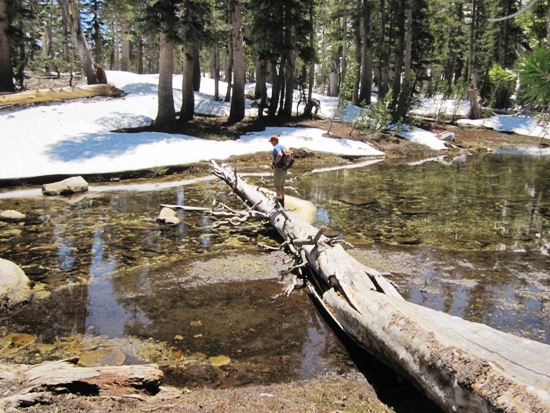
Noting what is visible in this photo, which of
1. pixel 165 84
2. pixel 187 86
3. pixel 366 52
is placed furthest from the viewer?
pixel 366 52

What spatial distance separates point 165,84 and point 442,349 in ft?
64.1

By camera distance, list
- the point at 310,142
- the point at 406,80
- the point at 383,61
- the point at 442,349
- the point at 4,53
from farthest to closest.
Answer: the point at 383,61 → the point at 406,80 → the point at 310,142 → the point at 4,53 → the point at 442,349

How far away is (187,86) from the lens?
2252 centimetres

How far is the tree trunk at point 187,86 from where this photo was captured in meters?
21.6

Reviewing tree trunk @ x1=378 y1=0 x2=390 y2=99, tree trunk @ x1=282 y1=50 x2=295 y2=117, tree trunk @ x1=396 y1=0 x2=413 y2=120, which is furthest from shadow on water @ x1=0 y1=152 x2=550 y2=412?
tree trunk @ x1=378 y1=0 x2=390 y2=99

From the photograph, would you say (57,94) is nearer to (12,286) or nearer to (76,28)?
(76,28)

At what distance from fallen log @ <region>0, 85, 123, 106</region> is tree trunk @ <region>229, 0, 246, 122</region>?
7375mm

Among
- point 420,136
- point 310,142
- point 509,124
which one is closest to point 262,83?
point 310,142

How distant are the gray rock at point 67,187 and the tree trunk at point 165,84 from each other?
818 centimetres

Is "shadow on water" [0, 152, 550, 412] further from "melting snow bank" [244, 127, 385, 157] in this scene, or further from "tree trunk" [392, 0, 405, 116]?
"tree trunk" [392, 0, 405, 116]

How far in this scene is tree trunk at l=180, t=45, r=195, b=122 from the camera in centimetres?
2161

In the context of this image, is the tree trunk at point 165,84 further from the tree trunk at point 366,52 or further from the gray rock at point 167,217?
the tree trunk at point 366,52

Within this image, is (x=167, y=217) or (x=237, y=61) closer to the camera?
(x=167, y=217)

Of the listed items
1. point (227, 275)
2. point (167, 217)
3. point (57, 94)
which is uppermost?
point (57, 94)
